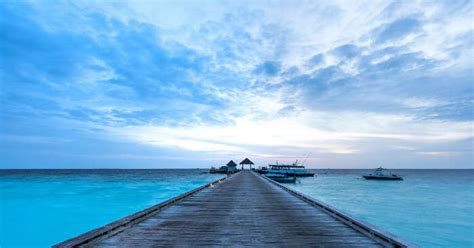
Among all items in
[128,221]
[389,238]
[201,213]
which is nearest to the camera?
[389,238]

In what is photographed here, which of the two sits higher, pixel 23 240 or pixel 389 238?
pixel 389 238

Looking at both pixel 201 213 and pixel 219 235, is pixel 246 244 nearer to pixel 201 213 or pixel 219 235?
pixel 219 235

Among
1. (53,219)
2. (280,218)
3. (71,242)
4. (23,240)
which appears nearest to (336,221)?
(280,218)

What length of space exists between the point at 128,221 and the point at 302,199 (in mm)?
9205

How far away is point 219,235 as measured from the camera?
7.27m

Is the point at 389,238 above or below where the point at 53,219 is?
above

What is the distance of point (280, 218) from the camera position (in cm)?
967

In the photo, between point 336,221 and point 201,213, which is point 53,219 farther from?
point 336,221

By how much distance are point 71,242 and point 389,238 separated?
21.0ft

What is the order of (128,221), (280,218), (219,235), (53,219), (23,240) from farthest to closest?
(53,219) → (23,240) → (280,218) → (128,221) → (219,235)

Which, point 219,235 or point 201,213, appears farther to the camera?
point 201,213

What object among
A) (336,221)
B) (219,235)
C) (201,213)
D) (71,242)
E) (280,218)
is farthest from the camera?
(201,213)

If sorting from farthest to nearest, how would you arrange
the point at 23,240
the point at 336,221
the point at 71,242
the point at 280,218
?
the point at 23,240
the point at 280,218
the point at 336,221
the point at 71,242

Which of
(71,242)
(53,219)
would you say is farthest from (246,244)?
(53,219)
